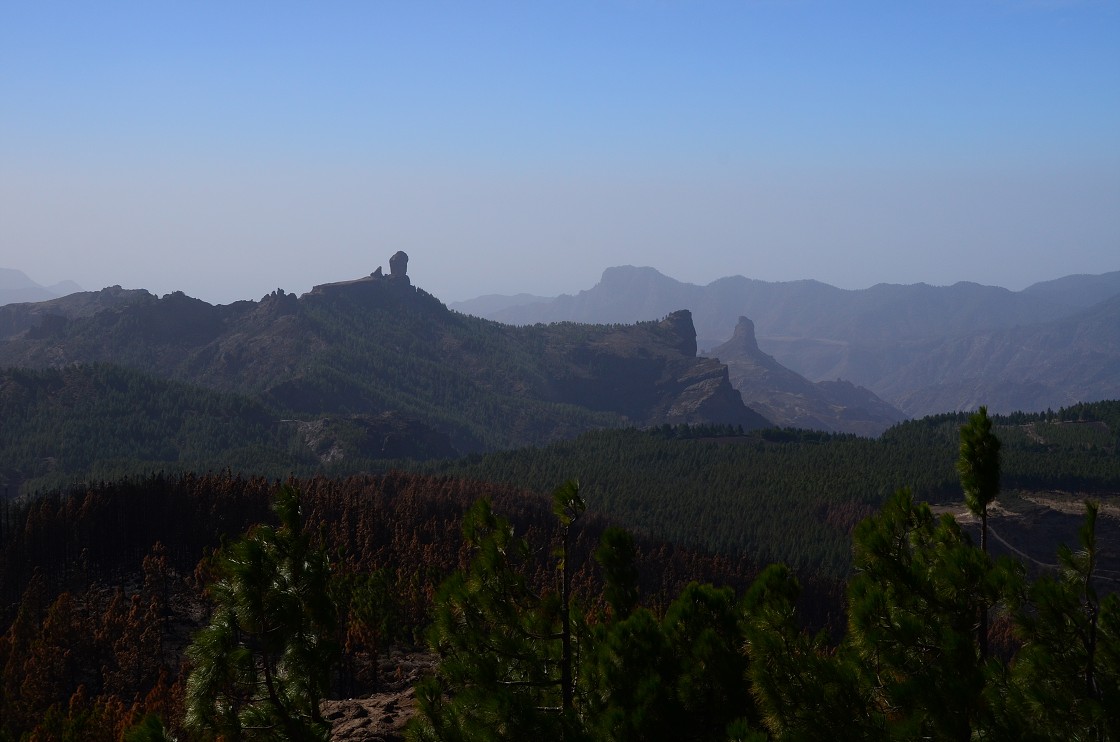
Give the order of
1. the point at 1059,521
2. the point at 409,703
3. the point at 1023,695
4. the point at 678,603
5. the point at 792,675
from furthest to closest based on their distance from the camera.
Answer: the point at 1059,521 → the point at 409,703 → the point at 678,603 → the point at 792,675 → the point at 1023,695

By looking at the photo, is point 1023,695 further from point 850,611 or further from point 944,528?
point 944,528

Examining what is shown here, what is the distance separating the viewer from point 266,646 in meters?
17.4

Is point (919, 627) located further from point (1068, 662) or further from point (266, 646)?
point (266, 646)

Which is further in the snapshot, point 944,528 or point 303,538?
point 944,528

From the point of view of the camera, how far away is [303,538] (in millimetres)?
19000

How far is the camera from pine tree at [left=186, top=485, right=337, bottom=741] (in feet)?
56.4

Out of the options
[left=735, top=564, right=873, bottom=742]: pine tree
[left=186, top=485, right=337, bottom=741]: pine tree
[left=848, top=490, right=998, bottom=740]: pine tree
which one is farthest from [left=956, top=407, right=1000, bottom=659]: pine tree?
[left=186, top=485, right=337, bottom=741]: pine tree

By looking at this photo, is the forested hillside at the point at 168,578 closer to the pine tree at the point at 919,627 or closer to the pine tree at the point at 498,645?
the pine tree at the point at 498,645

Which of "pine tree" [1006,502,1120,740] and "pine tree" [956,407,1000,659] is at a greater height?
"pine tree" [956,407,1000,659]

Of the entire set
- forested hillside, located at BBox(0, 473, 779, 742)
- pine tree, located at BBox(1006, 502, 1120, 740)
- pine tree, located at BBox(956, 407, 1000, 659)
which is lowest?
forested hillside, located at BBox(0, 473, 779, 742)

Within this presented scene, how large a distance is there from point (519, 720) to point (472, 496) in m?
138

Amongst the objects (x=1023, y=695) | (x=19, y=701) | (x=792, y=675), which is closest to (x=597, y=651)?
(x=792, y=675)

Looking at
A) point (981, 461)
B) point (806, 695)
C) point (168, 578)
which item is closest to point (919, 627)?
point (806, 695)

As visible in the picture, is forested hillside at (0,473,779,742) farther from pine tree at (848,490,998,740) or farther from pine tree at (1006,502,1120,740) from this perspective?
pine tree at (1006,502,1120,740)
